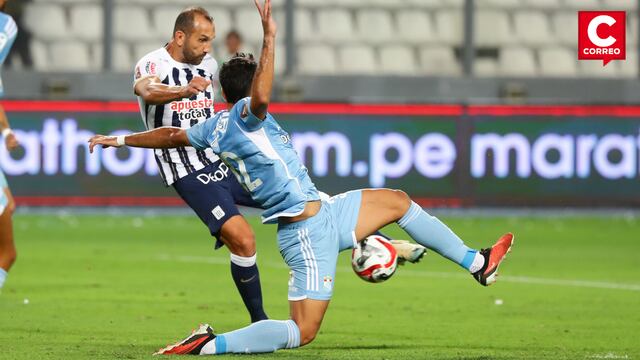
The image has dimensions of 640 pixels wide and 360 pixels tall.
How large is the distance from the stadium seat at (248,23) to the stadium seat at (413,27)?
219cm

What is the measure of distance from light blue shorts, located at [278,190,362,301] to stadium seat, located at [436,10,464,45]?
14.1 meters

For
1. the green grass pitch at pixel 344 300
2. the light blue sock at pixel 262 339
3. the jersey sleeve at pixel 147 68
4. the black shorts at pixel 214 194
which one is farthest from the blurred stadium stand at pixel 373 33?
the light blue sock at pixel 262 339

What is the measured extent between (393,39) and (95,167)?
5582 millimetres

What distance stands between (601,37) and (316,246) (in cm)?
325

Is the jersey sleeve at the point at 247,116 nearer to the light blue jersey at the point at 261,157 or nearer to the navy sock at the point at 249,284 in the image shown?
the light blue jersey at the point at 261,157

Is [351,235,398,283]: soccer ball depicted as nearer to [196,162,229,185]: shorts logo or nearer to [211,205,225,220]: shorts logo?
[211,205,225,220]: shorts logo

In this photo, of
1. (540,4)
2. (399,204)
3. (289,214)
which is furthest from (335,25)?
(289,214)

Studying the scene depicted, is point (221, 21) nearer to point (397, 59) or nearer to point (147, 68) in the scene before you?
point (397, 59)

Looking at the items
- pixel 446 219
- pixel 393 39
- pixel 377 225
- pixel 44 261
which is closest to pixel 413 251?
pixel 377 225

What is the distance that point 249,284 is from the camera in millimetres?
8914

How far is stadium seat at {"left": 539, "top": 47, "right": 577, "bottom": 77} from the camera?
22.4 m

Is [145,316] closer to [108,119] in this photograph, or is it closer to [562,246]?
[562,246]

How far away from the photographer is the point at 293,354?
8172 mm


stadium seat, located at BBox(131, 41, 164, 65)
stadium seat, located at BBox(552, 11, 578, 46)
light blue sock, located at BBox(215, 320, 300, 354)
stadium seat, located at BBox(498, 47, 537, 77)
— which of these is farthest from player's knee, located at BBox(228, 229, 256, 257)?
stadium seat, located at BBox(552, 11, 578, 46)
